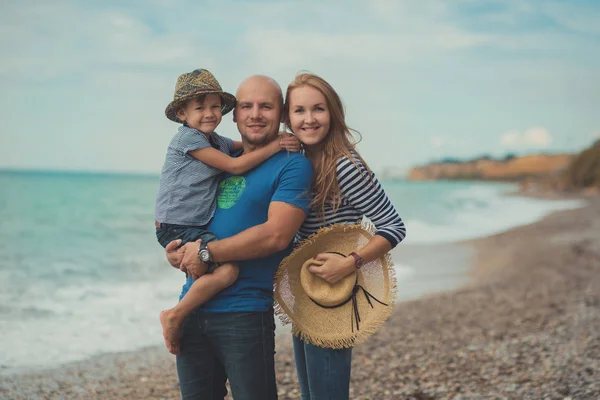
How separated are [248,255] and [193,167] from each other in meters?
0.55

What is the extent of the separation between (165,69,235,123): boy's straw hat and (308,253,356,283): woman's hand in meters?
0.90

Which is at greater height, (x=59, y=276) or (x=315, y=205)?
(x=315, y=205)

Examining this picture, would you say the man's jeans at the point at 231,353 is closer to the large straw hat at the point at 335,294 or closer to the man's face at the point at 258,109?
the large straw hat at the point at 335,294

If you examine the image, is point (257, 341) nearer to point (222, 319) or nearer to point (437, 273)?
point (222, 319)

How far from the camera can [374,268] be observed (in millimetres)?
2979

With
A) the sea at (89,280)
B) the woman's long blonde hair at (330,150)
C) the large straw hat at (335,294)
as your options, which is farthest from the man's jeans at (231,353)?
the sea at (89,280)

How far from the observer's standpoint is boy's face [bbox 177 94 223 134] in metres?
Result: 2.96

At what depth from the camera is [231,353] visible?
2705 millimetres

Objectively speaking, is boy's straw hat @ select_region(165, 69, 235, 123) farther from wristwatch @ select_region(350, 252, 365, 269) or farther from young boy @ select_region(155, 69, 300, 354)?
wristwatch @ select_region(350, 252, 365, 269)

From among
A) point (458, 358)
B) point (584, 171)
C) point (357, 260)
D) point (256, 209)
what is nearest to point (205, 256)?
point (256, 209)

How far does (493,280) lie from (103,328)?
6623 mm

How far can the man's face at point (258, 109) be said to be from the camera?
2.85m

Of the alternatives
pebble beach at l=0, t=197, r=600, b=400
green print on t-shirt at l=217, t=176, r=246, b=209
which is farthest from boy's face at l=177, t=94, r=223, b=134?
pebble beach at l=0, t=197, r=600, b=400

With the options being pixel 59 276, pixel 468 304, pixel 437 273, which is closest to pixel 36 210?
pixel 59 276
